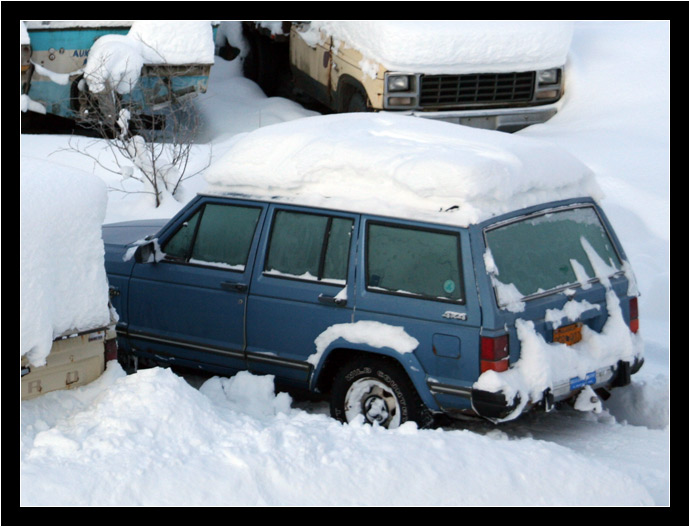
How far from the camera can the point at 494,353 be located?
5.61 metres

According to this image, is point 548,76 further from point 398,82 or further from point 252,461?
point 252,461

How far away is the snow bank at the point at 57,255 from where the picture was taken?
506 cm

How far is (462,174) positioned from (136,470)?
238cm

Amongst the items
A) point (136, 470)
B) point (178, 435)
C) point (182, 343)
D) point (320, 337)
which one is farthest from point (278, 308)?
point (136, 470)

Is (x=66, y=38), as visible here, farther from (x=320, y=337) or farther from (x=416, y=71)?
(x=320, y=337)

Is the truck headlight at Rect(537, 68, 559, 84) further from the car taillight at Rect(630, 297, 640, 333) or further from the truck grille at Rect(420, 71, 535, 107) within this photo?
the car taillight at Rect(630, 297, 640, 333)

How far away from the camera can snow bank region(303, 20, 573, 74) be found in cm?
1071

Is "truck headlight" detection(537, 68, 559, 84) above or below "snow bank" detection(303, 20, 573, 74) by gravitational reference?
below

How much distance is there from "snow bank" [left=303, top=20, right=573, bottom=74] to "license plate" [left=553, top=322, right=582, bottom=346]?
5237mm

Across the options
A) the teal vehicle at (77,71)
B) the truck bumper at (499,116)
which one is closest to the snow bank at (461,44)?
the truck bumper at (499,116)

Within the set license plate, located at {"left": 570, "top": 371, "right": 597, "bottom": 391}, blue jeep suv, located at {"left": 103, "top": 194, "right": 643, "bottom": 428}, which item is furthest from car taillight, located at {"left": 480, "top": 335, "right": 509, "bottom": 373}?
license plate, located at {"left": 570, "top": 371, "right": 597, "bottom": 391}

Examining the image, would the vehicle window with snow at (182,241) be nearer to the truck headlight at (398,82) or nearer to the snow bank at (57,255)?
the snow bank at (57,255)

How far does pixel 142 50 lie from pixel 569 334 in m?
6.57

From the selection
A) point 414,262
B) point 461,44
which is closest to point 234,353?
point 414,262
